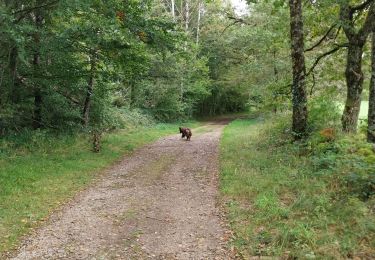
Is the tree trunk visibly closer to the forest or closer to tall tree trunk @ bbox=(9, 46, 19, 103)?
the forest

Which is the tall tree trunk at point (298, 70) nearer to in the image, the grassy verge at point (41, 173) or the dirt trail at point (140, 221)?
the dirt trail at point (140, 221)

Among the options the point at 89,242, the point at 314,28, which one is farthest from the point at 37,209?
the point at 314,28

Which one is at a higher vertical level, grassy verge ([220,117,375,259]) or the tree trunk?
the tree trunk

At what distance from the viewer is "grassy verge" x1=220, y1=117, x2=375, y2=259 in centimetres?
583

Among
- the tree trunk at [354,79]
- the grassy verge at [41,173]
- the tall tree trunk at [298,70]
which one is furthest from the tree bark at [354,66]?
the grassy verge at [41,173]

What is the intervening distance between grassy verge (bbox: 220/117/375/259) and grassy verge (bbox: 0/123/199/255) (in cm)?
394

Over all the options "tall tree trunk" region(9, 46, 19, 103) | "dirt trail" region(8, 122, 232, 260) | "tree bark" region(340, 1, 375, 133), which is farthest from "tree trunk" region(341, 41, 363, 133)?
"tall tree trunk" region(9, 46, 19, 103)

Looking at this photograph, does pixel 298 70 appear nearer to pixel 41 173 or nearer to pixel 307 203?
pixel 307 203

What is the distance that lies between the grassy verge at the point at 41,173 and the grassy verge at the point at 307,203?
12.9 feet

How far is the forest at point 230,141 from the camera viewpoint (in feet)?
22.3

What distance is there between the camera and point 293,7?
12984 mm

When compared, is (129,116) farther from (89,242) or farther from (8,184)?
(89,242)

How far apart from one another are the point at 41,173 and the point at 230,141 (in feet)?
32.2

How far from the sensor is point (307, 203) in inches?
291
